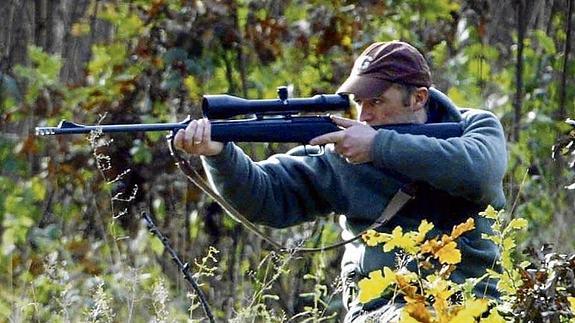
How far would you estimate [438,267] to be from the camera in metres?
4.55

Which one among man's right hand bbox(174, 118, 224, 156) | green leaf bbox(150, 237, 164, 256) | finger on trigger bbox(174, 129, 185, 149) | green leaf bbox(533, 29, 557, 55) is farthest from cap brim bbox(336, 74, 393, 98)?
green leaf bbox(533, 29, 557, 55)

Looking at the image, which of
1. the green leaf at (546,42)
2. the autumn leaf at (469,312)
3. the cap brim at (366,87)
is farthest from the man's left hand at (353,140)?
the green leaf at (546,42)

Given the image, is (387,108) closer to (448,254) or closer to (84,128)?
(84,128)

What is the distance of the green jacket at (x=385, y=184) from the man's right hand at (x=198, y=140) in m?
0.05

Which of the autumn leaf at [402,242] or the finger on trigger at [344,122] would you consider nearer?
the autumn leaf at [402,242]

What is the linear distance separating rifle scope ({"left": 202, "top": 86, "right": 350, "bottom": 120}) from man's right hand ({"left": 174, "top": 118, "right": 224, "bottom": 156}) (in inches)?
2.1

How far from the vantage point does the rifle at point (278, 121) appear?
4449mm

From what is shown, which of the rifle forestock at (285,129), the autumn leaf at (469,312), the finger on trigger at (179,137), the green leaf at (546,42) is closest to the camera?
the autumn leaf at (469,312)

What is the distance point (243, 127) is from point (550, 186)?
12.4ft

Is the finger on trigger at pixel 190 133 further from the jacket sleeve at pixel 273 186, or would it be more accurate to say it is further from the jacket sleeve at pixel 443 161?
the jacket sleeve at pixel 443 161

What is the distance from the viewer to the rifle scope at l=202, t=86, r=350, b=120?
4.46 m

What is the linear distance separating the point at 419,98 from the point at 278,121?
17.1 inches

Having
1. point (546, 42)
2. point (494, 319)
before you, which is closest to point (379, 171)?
point (494, 319)

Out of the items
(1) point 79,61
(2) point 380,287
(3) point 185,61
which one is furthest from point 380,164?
(1) point 79,61
